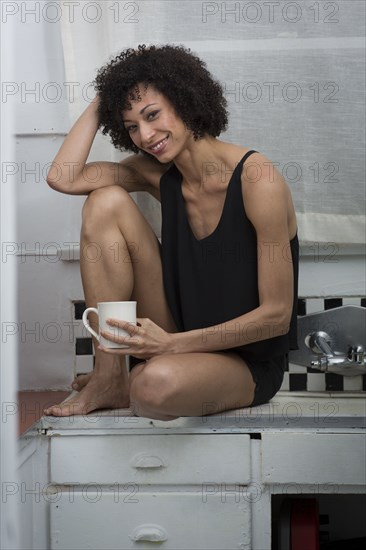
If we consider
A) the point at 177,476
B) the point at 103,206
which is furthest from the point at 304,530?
the point at 103,206

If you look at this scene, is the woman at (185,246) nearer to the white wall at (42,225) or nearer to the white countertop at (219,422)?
the white countertop at (219,422)

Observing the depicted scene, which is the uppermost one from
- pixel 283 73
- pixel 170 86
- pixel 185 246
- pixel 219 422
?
pixel 283 73

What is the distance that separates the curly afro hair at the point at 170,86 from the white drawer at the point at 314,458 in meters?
0.70

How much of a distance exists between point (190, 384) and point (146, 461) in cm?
21

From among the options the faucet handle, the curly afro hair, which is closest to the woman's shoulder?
the curly afro hair

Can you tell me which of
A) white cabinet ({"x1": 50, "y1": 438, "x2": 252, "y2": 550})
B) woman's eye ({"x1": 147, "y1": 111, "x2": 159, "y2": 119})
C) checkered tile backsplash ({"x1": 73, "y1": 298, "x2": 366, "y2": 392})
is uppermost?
woman's eye ({"x1": 147, "y1": 111, "x2": 159, "y2": 119})

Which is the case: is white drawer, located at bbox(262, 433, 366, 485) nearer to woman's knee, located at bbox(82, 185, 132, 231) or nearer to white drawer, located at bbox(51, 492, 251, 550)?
white drawer, located at bbox(51, 492, 251, 550)

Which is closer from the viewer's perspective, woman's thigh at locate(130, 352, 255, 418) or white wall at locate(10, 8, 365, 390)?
woman's thigh at locate(130, 352, 255, 418)

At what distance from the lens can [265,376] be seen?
6.07ft

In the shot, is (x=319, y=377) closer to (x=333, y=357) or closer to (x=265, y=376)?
(x=333, y=357)

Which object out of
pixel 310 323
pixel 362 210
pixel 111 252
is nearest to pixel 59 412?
pixel 111 252

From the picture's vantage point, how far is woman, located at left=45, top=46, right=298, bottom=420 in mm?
1699

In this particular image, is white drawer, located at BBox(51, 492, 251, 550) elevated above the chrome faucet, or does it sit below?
below

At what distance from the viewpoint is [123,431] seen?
5.64 feet
